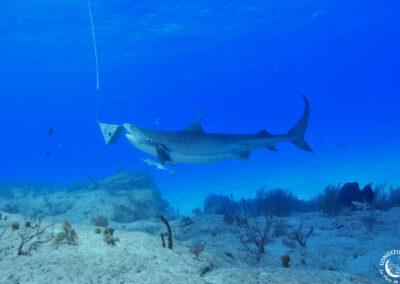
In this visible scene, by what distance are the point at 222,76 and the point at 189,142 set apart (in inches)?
3222

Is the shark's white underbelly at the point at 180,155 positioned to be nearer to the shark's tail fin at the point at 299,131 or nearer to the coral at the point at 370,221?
the shark's tail fin at the point at 299,131

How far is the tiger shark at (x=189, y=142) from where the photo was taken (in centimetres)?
693

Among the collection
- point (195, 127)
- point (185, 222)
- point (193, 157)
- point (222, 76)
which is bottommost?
point (185, 222)

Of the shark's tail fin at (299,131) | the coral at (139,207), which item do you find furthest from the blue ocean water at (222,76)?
the shark's tail fin at (299,131)

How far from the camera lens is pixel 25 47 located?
162 ft

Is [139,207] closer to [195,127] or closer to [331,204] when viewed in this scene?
[195,127]

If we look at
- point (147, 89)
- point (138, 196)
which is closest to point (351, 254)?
point (138, 196)

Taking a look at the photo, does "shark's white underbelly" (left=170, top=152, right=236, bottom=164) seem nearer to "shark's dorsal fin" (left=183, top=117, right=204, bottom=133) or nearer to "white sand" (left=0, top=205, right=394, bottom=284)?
"shark's dorsal fin" (left=183, top=117, right=204, bottom=133)

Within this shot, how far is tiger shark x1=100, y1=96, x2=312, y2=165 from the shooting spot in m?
6.93

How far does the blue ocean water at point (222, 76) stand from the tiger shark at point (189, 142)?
329 inches

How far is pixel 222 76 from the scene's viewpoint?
8475 centimetres

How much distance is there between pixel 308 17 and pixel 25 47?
62.9 metres

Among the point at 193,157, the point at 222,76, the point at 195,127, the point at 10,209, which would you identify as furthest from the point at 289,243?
the point at 222,76

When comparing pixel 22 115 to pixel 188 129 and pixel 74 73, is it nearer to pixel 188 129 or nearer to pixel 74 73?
pixel 74 73
